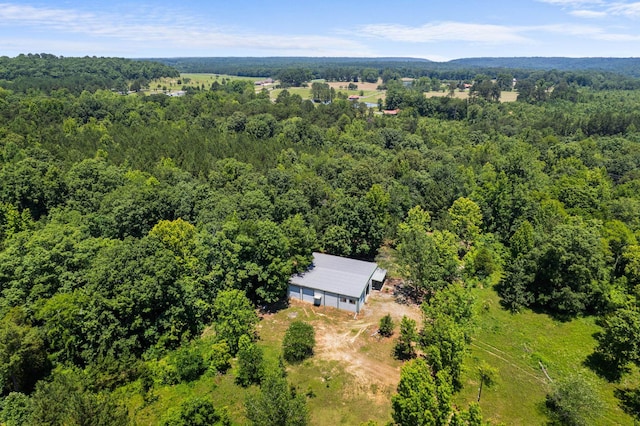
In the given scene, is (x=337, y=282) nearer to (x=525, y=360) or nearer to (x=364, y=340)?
(x=364, y=340)

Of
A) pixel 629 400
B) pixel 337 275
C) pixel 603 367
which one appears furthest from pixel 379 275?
pixel 629 400

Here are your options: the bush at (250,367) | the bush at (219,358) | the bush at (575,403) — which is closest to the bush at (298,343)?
the bush at (250,367)

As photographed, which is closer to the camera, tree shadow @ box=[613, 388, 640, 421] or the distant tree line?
tree shadow @ box=[613, 388, 640, 421]

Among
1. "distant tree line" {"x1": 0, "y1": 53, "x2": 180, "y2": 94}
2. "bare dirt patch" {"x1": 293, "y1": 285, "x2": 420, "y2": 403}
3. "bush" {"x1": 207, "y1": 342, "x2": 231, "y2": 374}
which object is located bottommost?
"bare dirt patch" {"x1": 293, "y1": 285, "x2": 420, "y2": 403}

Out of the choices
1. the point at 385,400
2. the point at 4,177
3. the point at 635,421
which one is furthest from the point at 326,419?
the point at 4,177

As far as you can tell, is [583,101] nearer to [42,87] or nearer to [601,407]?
[601,407]

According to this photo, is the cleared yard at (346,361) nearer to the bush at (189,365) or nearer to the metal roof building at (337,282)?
the metal roof building at (337,282)

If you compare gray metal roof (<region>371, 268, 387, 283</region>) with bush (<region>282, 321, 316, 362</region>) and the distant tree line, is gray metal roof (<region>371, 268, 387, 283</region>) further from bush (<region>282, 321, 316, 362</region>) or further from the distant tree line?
the distant tree line

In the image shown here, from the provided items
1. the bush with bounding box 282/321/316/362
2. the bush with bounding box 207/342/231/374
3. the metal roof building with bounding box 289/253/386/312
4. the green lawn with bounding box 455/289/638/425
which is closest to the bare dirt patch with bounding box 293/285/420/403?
the metal roof building with bounding box 289/253/386/312
